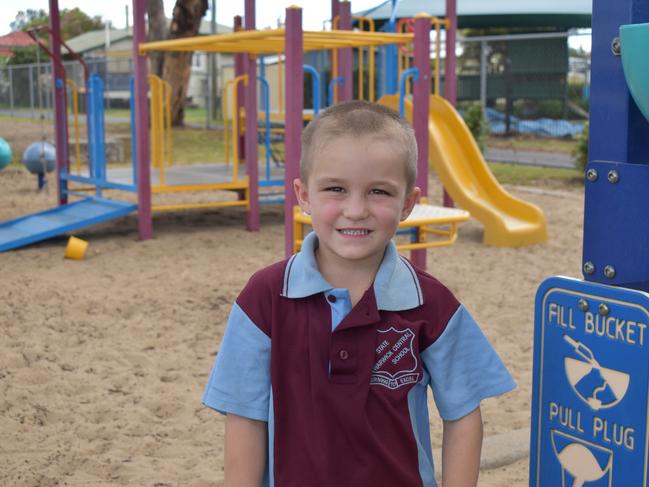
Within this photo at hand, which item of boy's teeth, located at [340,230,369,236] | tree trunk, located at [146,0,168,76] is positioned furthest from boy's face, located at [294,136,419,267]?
tree trunk, located at [146,0,168,76]

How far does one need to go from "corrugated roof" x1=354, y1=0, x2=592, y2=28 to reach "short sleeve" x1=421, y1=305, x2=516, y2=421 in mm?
21534

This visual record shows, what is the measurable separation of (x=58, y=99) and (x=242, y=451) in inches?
292

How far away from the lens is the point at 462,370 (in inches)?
66.3

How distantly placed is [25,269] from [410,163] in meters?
5.13

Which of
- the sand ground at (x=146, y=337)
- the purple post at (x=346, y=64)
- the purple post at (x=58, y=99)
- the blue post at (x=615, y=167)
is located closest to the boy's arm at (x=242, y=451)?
the blue post at (x=615, y=167)

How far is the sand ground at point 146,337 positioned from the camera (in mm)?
3096

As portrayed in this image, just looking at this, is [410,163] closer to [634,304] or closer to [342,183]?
[342,183]

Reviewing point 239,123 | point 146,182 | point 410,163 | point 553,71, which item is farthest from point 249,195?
point 553,71

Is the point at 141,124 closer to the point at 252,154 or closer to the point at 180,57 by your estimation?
the point at 252,154

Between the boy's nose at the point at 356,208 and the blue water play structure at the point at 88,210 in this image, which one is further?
the blue water play structure at the point at 88,210

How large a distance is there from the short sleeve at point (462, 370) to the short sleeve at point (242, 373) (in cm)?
31

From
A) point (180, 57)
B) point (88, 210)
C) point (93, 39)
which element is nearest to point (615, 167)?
point (88, 210)

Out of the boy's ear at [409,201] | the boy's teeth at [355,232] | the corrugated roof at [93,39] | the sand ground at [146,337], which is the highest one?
the corrugated roof at [93,39]

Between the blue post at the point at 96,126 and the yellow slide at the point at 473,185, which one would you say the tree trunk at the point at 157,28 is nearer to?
the blue post at the point at 96,126
